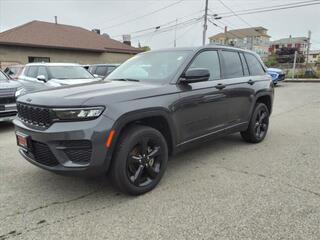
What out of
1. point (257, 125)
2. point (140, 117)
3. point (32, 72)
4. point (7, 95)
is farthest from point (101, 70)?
point (140, 117)

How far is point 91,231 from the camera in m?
2.52

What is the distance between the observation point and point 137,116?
119 inches

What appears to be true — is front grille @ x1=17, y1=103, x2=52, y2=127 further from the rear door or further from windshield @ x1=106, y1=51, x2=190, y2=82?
the rear door

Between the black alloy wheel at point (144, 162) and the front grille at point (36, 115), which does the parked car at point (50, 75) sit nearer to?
the front grille at point (36, 115)

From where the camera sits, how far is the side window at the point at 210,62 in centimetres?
395

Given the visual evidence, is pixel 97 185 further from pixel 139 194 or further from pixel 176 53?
pixel 176 53

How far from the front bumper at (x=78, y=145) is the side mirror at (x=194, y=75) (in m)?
1.25

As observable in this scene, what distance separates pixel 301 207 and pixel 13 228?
2.92 m

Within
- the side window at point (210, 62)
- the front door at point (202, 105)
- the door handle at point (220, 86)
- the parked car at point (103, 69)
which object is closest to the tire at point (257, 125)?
the front door at point (202, 105)

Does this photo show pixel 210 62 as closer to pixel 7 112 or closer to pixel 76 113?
pixel 76 113

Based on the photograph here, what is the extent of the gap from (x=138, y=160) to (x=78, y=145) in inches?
29.3

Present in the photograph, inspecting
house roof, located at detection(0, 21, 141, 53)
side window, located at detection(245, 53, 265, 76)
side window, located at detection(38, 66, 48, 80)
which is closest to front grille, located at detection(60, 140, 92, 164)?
side window, located at detection(245, 53, 265, 76)

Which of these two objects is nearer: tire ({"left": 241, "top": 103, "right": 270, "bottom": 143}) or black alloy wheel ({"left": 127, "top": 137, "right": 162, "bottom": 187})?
black alloy wheel ({"left": 127, "top": 137, "right": 162, "bottom": 187})

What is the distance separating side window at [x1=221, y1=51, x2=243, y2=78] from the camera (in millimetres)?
4478
